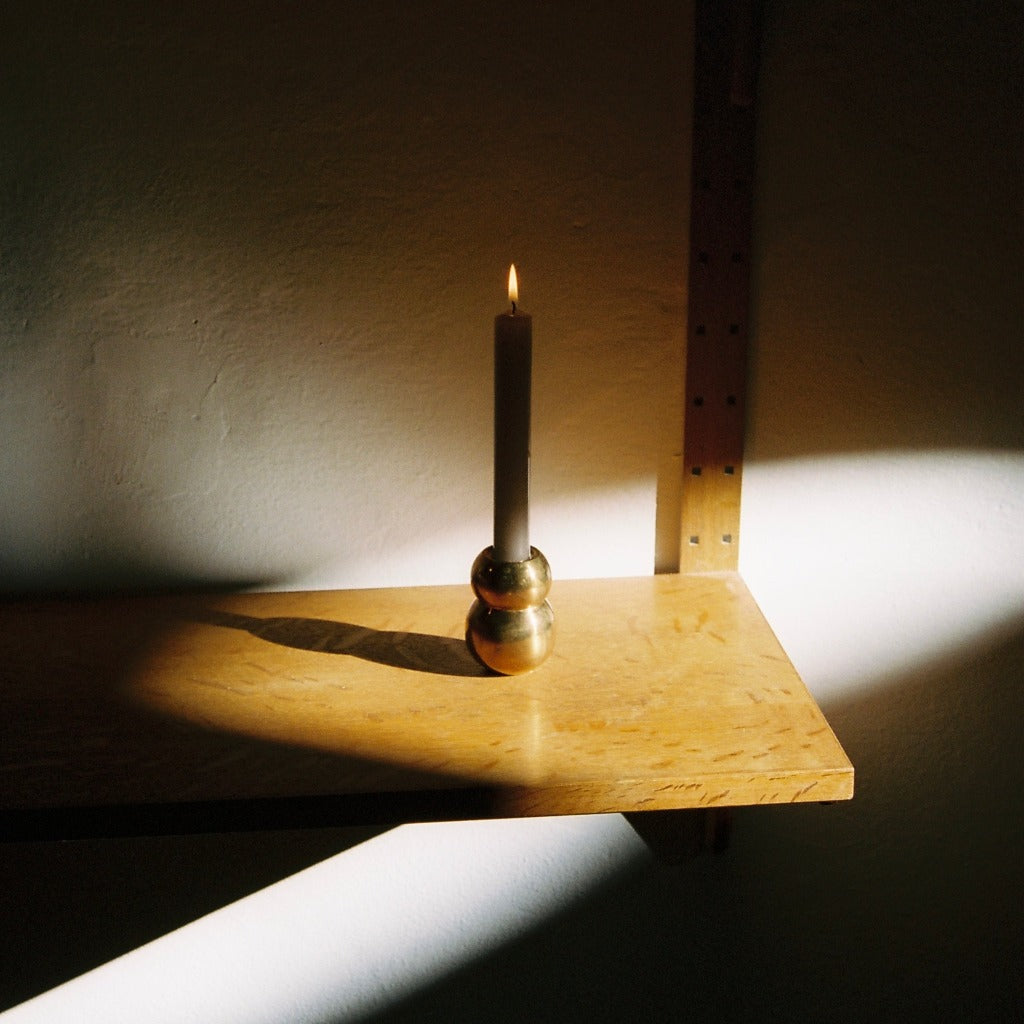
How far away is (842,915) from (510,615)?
0.61 m

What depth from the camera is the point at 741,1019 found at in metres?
1.00

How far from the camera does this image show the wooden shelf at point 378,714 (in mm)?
545

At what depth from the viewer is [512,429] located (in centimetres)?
59

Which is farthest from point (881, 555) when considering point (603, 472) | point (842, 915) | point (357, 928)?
point (357, 928)

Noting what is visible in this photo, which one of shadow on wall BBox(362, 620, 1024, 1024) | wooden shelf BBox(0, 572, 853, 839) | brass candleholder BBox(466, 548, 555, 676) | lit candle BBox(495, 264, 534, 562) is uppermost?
lit candle BBox(495, 264, 534, 562)

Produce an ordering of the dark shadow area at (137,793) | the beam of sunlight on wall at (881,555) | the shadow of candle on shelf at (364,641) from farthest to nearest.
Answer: the beam of sunlight on wall at (881,555)
the shadow of candle on shelf at (364,641)
the dark shadow area at (137,793)

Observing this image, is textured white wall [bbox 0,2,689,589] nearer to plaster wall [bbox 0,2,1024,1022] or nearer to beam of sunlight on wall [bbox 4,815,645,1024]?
plaster wall [bbox 0,2,1024,1022]

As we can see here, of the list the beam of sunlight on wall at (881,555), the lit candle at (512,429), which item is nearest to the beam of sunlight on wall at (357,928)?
the beam of sunlight on wall at (881,555)

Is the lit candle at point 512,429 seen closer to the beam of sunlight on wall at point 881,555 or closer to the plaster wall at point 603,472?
the plaster wall at point 603,472

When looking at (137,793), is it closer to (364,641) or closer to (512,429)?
(364,641)

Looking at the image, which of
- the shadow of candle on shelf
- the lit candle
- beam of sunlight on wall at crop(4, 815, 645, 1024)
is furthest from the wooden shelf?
beam of sunlight on wall at crop(4, 815, 645, 1024)

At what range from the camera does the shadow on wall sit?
3.01 ft

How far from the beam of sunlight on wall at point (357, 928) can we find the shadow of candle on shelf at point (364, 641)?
0.97 ft

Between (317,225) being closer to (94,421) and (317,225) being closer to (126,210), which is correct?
(126,210)
